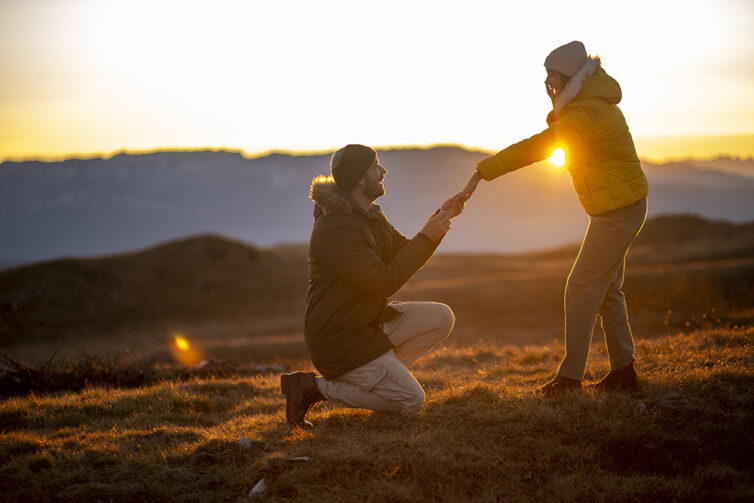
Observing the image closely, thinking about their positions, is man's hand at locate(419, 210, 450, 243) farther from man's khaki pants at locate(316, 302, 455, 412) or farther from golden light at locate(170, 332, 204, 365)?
golden light at locate(170, 332, 204, 365)

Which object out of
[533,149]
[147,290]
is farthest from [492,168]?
[147,290]

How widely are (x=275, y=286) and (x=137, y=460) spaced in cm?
3117

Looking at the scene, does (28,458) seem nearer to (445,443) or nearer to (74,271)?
(445,443)

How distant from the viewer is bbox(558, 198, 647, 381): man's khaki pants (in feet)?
17.8

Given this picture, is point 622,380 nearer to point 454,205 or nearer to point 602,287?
point 602,287

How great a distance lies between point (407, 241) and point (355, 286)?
763 mm

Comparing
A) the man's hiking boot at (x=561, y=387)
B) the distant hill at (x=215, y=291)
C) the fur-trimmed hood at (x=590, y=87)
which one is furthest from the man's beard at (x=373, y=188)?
the distant hill at (x=215, y=291)

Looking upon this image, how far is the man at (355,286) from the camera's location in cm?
523

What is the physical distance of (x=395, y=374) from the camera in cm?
545

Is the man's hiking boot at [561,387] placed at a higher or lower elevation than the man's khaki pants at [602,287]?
lower

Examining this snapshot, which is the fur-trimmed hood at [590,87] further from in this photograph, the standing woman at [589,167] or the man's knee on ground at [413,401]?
the man's knee on ground at [413,401]

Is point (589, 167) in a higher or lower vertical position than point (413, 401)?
higher

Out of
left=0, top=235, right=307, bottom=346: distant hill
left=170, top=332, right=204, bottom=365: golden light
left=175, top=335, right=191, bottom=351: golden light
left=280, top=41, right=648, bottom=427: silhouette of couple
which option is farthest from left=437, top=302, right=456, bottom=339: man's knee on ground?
left=0, top=235, right=307, bottom=346: distant hill

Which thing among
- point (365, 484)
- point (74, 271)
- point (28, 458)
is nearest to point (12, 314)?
point (74, 271)
